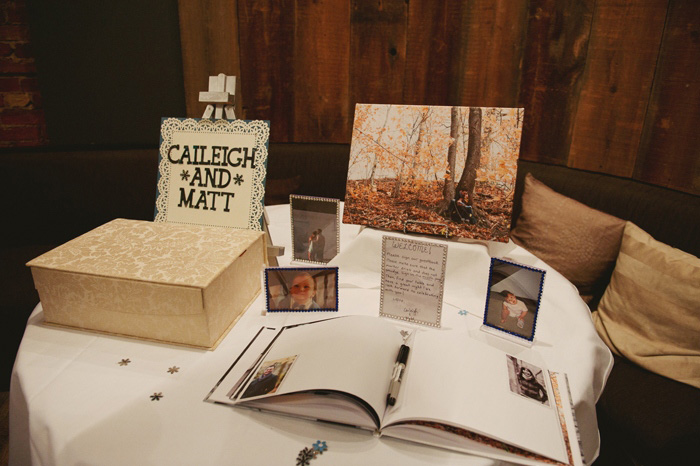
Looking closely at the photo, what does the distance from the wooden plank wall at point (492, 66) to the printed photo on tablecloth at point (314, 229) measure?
1346 millimetres

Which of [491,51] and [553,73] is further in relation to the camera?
[491,51]

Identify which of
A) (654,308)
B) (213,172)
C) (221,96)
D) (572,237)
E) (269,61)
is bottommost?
(654,308)

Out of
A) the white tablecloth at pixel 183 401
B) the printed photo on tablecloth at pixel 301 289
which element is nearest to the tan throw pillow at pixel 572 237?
the white tablecloth at pixel 183 401

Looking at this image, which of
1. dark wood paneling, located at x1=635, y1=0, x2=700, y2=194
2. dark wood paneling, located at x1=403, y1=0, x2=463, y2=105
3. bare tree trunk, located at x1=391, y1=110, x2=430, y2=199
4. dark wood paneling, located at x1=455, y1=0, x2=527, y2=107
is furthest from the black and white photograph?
dark wood paneling, located at x1=403, y1=0, x2=463, y2=105

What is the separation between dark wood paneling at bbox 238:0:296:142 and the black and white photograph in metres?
1.98

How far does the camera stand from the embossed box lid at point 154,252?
2.93ft

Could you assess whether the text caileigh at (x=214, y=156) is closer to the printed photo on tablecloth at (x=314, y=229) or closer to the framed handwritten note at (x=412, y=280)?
the printed photo on tablecloth at (x=314, y=229)

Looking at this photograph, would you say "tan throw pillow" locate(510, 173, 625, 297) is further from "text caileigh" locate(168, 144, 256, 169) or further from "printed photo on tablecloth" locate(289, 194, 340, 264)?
"text caileigh" locate(168, 144, 256, 169)

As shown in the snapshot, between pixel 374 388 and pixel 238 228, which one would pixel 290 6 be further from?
pixel 374 388

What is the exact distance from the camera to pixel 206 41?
232 cm

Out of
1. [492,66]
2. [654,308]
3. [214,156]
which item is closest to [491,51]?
[492,66]

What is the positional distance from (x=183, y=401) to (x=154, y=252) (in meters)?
0.37

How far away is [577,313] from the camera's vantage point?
1048 mm

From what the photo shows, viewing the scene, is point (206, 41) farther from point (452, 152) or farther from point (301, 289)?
point (301, 289)
